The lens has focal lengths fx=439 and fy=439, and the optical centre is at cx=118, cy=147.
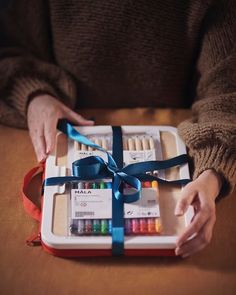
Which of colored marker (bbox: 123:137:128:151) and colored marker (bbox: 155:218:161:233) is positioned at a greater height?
colored marker (bbox: 123:137:128:151)

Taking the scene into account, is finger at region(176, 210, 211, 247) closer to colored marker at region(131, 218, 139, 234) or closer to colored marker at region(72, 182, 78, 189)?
colored marker at region(131, 218, 139, 234)

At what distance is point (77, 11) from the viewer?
0.72 meters

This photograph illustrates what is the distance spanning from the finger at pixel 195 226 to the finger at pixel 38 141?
0.25 meters

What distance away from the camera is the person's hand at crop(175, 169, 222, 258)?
56 centimetres

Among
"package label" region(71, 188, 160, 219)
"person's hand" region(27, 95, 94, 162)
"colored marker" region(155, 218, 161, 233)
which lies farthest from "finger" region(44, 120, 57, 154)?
"colored marker" region(155, 218, 161, 233)

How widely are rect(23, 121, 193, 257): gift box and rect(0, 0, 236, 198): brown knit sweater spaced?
54 mm

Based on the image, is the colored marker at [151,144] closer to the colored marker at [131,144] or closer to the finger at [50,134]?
the colored marker at [131,144]

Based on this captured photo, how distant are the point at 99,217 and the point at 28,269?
0.37 feet

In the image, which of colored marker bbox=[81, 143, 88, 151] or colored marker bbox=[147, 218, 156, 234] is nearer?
colored marker bbox=[147, 218, 156, 234]

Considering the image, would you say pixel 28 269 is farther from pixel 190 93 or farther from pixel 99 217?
pixel 190 93

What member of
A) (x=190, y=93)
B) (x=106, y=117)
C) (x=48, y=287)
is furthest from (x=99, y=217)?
(x=190, y=93)

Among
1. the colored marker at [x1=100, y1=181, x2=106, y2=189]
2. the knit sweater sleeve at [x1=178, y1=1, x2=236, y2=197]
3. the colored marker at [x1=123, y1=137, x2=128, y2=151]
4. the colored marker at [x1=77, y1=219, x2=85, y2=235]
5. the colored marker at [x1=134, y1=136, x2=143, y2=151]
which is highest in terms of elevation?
the knit sweater sleeve at [x1=178, y1=1, x2=236, y2=197]

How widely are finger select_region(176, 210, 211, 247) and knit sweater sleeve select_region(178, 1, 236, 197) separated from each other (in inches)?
2.8

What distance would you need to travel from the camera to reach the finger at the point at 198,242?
0.56 meters
